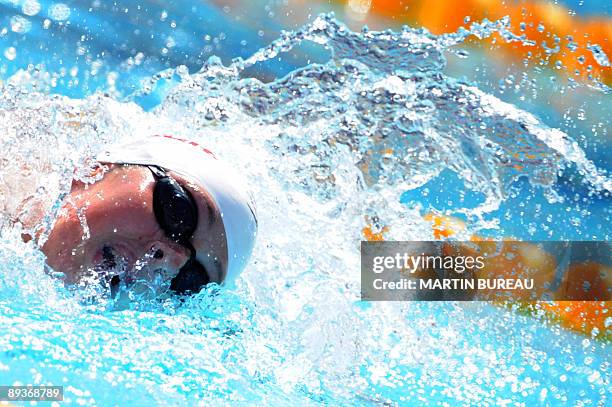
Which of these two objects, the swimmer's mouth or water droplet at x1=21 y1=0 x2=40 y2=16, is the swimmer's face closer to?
the swimmer's mouth

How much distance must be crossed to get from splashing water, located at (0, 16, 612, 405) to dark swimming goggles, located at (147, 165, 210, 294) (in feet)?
0.17

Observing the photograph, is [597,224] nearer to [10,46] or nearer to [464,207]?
[464,207]

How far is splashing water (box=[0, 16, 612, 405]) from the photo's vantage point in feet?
3.51

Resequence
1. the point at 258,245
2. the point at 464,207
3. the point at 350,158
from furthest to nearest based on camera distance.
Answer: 1. the point at 464,207
2. the point at 350,158
3. the point at 258,245

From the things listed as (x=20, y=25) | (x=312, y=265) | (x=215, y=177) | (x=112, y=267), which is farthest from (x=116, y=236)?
(x=20, y=25)

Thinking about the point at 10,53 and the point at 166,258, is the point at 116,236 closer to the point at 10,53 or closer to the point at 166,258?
the point at 166,258

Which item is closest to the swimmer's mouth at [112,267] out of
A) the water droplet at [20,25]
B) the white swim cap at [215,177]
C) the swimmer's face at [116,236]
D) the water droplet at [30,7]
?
the swimmer's face at [116,236]

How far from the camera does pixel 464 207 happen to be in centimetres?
296

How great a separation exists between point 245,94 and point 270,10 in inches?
54.3

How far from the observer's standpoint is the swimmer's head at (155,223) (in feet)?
4.03

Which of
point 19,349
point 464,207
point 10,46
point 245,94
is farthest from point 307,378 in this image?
point 10,46

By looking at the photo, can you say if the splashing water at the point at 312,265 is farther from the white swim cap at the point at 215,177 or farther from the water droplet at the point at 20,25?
the water droplet at the point at 20,25

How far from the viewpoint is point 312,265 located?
186 centimetres

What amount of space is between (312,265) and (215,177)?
54 cm
